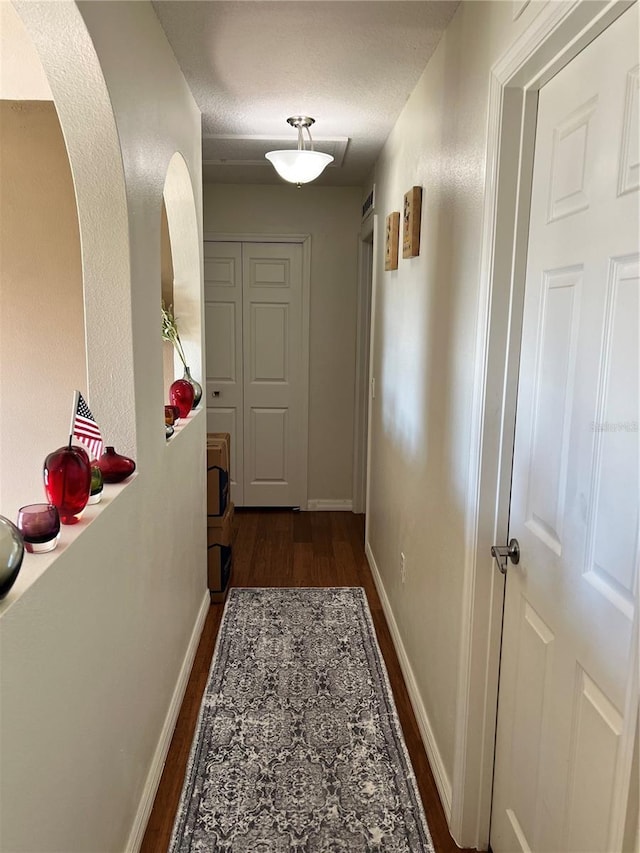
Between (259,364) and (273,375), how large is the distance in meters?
0.13

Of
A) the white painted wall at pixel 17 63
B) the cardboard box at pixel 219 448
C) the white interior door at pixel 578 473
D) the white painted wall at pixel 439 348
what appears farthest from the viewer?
the cardboard box at pixel 219 448

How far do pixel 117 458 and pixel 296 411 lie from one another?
10.1 ft

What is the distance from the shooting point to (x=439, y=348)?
2057 mm

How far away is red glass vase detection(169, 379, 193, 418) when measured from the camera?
257 cm

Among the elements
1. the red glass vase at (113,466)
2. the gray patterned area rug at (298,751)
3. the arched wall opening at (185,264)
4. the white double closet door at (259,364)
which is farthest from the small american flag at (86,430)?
the white double closet door at (259,364)

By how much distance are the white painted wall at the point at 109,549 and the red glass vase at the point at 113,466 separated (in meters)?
0.05

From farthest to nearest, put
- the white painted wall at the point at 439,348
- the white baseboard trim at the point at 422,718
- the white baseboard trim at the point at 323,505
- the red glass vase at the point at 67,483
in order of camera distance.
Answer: the white baseboard trim at the point at 323,505
the white baseboard trim at the point at 422,718
the white painted wall at the point at 439,348
the red glass vase at the point at 67,483

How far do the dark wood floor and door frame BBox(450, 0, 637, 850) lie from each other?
285 mm

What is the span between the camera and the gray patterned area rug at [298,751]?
177 centimetres

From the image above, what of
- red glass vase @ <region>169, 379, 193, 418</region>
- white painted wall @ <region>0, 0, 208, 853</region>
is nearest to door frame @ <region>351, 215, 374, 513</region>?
red glass vase @ <region>169, 379, 193, 418</region>

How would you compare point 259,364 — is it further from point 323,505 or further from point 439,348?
point 439,348

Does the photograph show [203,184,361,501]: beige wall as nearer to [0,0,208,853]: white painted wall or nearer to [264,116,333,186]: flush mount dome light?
[264,116,333,186]: flush mount dome light

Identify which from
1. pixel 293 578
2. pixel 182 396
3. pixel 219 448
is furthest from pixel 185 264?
pixel 293 578

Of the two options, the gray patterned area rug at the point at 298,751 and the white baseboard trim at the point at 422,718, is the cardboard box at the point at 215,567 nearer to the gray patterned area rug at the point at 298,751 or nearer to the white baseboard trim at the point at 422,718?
the gray patterned area rug at the point at 298,751
